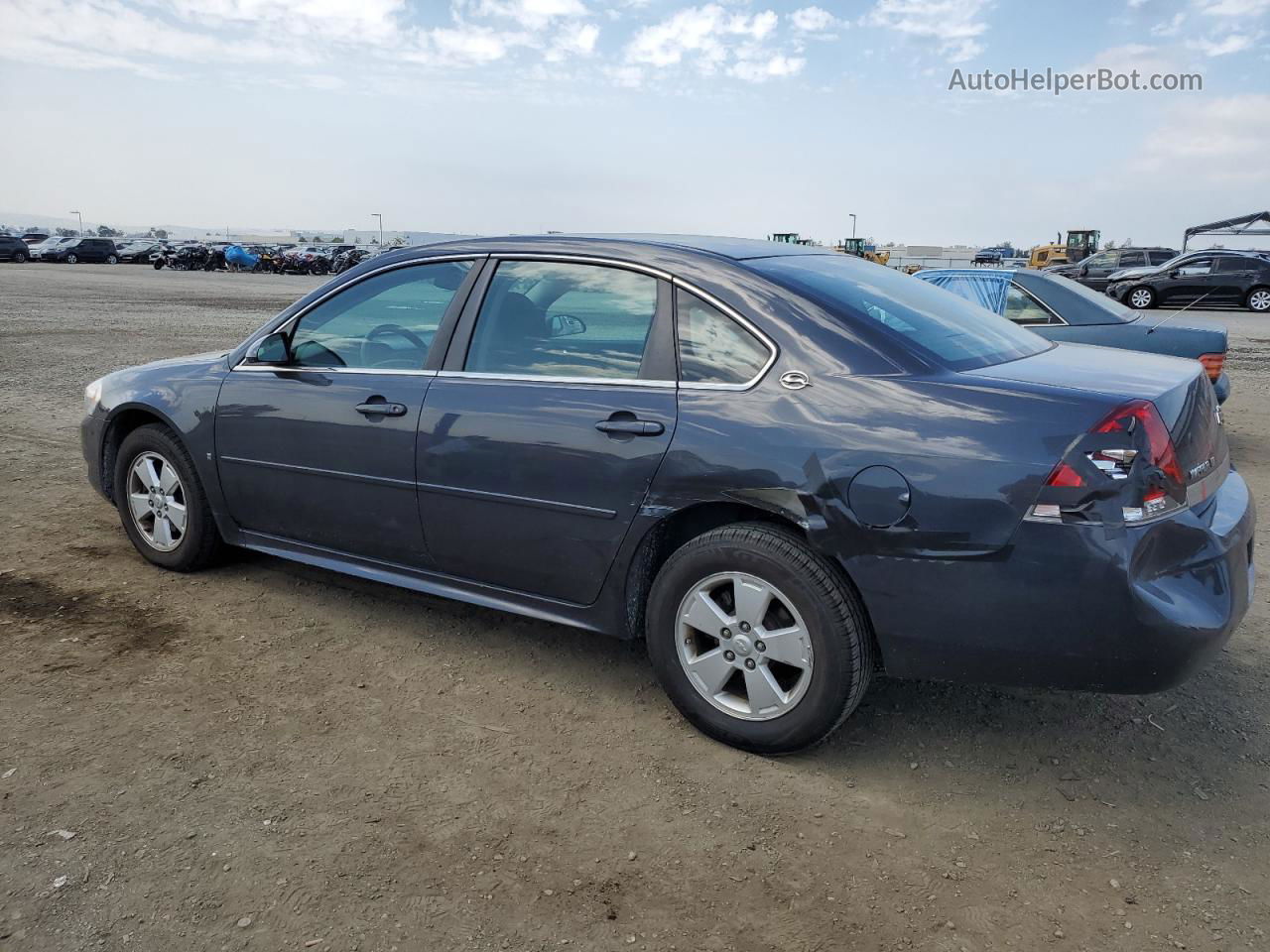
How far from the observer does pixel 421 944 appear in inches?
94.3

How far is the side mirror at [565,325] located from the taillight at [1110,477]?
5.40 ft

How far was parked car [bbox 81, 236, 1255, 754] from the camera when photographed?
9.12 ft

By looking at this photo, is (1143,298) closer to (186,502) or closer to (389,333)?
(389,333)

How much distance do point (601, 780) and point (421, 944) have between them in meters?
0.84

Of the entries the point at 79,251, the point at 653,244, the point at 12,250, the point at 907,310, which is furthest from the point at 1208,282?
the point at 12,250

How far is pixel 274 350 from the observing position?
4.29m

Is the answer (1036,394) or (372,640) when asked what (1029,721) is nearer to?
(1036,394)

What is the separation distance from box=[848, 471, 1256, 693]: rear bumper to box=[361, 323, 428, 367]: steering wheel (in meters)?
1.87

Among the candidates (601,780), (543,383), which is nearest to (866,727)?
(601,780)

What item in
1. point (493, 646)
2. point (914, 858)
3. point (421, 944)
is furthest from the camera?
point (493, 646)

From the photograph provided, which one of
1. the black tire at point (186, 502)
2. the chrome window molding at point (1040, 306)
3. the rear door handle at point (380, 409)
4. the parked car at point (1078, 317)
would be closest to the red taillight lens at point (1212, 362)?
the parked car at point (1078, 317)

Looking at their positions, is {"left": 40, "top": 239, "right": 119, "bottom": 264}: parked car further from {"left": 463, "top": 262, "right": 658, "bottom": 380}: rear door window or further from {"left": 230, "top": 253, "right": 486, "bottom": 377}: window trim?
{"left": 463, "top": 262, "right": 658, "bottom": 380}: rear door window

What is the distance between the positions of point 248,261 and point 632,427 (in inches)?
2224

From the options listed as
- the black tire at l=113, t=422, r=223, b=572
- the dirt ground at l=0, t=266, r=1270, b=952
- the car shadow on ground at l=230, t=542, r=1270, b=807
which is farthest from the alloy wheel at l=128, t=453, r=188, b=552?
the car shadow on ground at l=230, t=542, r=1270, b=807
